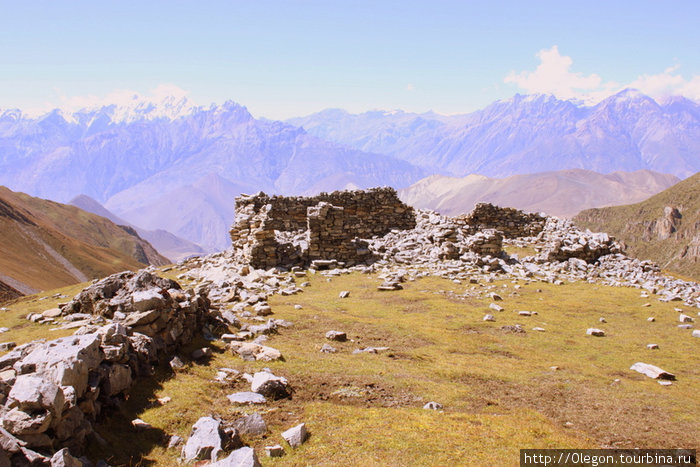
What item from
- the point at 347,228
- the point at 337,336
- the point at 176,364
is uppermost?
the point at 347,228

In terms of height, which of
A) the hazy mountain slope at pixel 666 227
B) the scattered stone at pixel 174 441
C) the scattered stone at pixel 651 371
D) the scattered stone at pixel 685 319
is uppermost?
the scattered stone at pixel 174 441

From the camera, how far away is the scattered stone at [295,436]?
24.4 feet

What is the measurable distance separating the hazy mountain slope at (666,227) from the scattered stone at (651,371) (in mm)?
136789

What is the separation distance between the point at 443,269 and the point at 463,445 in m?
17.8

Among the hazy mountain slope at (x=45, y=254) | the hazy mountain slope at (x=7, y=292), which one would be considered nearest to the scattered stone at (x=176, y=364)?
the hazy mountain slope at (x=7, y=292)

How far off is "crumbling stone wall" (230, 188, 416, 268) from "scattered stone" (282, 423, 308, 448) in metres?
18.1

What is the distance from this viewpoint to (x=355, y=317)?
16.5 meters

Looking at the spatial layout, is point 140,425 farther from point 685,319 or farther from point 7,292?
point 7,292

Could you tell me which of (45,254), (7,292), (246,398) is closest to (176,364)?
(246,398)

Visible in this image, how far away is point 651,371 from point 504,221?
23188 mm

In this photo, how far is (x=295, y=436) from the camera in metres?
7.50

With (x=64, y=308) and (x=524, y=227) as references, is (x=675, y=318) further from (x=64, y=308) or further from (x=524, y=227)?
(x=64, y=308)

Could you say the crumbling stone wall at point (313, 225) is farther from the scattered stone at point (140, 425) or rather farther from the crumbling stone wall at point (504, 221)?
the scattered stone at point (140, 425)

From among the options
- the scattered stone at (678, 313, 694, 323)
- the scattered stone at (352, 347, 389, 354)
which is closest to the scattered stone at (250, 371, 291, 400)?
the scattered stone at (352, 347, 389, 354)
